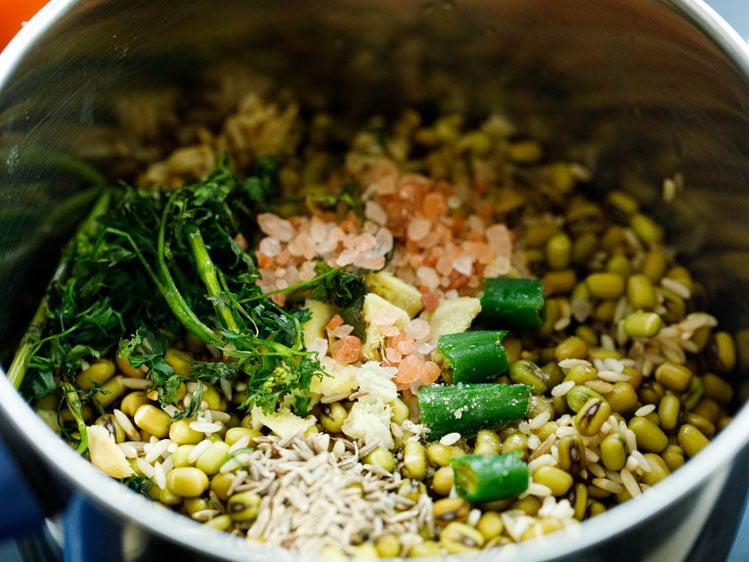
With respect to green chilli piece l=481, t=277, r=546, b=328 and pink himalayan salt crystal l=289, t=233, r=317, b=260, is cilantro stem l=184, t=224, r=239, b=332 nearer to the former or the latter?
pink himalayan salt crystal l=289, t=233, r=317, b=260

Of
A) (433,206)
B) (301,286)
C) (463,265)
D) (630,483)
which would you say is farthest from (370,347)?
(630,483)

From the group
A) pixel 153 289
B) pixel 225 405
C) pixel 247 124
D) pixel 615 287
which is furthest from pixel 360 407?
pixel 247 124

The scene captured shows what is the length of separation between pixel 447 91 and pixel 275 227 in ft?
1.71

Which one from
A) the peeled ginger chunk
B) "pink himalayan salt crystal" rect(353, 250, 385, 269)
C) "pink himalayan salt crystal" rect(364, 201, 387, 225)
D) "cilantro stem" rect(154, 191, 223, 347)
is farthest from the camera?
"pink himalayan salt crystal" rect(364, 201, 387, 225)

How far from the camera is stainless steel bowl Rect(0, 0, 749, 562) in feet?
3.77

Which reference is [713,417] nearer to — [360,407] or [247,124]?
[360,407]

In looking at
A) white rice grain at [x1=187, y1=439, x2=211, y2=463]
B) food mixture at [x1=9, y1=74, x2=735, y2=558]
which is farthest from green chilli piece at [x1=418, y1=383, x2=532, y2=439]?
white rice grain at [x1=187, y1=439, x2=211, y2=463]

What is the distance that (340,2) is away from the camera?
162 centimetres

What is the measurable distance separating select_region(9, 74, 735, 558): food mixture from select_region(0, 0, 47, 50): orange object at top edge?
1.16 ft

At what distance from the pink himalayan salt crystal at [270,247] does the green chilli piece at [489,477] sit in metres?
0.55

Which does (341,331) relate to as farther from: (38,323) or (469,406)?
(38,323)

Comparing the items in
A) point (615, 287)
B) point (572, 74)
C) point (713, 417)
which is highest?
point (572, 74)

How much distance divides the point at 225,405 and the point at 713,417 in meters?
0.86

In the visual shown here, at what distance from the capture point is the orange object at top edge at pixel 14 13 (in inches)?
61.2
